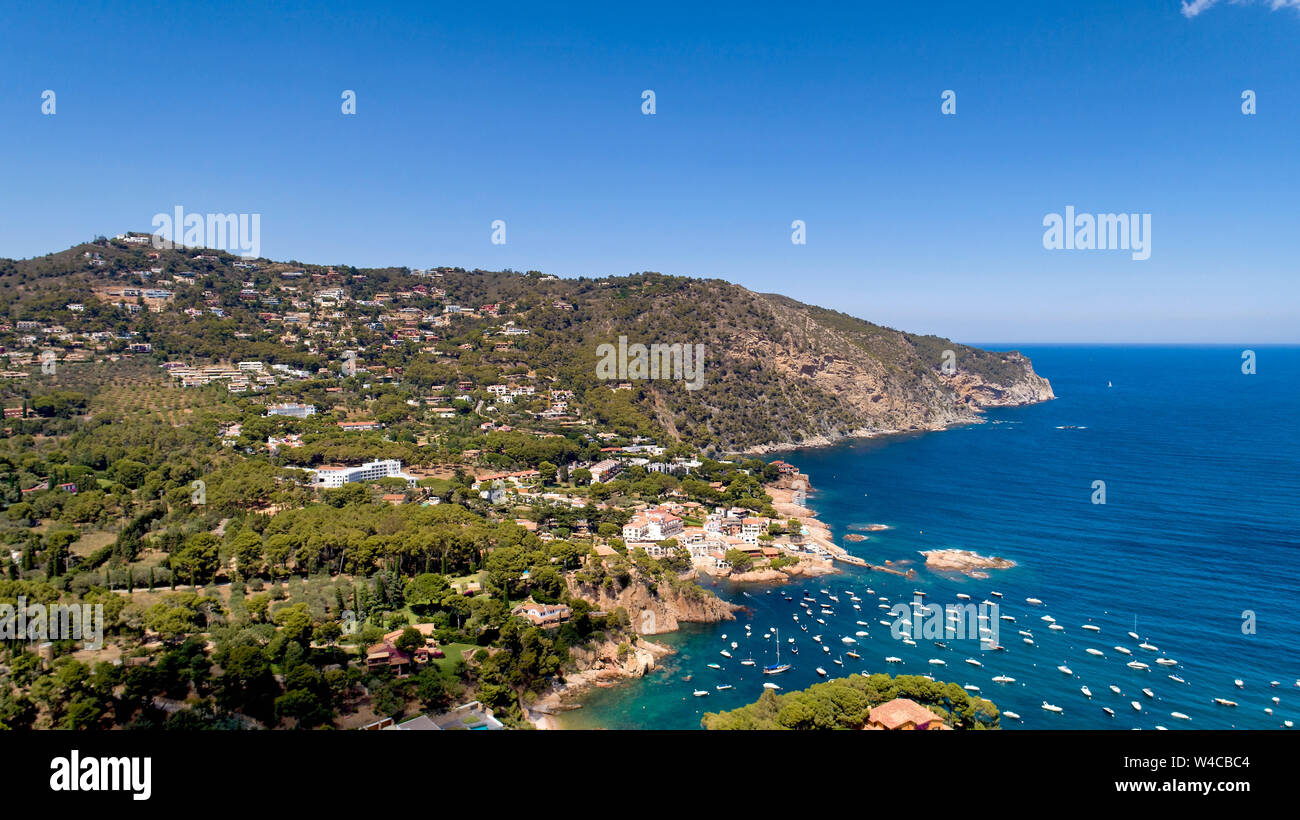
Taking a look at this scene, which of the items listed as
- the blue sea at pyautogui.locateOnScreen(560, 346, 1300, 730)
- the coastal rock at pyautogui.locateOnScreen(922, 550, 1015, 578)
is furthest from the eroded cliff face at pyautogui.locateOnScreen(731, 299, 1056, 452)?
the coastal rock at pyautogui.locateOnScreen(922, 550, 1015, 578)

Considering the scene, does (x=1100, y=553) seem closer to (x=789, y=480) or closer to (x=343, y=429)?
(x=789, y=480)

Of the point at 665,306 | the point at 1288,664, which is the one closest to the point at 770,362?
the point at 665,306

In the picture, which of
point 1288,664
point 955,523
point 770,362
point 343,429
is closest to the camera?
point 1288,664

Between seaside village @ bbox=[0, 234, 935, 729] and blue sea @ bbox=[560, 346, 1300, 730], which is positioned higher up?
seaside village @ bbox=[0, 234, 935, 729]

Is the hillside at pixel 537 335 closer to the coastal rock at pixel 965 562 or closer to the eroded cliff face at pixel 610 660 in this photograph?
the coastal rock at pixel 965 562

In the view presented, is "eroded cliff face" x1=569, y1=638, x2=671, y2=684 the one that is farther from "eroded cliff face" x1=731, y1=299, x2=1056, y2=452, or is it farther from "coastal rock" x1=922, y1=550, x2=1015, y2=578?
"eroded cliff face" x1=731, y1=299, x2=1056, y2=452

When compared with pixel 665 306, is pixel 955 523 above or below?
below
